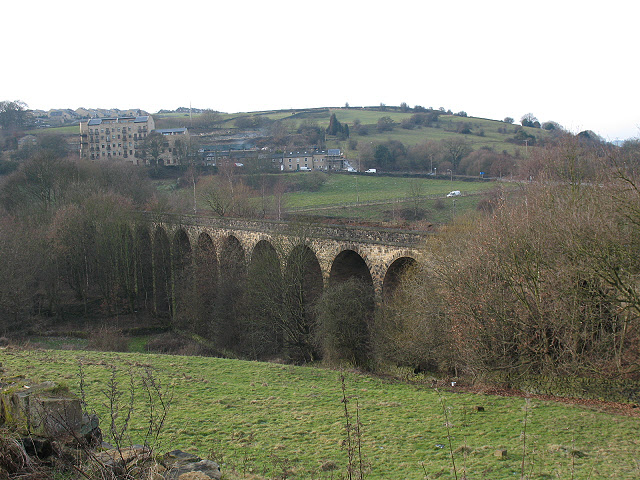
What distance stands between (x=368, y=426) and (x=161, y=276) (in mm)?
28575

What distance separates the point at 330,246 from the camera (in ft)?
76.7

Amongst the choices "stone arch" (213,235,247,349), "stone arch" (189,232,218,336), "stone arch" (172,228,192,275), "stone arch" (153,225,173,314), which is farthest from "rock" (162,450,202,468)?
→ "stone arch" (153,225,173,314)

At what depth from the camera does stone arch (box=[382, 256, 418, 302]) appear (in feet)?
65.7

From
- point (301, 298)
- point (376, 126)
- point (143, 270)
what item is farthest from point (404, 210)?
point (376, 126)

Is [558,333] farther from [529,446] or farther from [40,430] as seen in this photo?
[40,430]

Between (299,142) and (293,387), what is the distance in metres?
80.7

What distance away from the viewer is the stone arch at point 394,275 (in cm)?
2002

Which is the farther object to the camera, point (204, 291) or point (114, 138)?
point (114, 138)

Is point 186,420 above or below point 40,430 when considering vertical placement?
below

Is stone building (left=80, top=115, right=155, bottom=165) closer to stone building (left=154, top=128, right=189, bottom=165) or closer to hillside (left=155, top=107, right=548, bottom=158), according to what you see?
stone building (left=154, top=128, right=189, bottom=165)

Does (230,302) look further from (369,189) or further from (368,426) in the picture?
(369,189)

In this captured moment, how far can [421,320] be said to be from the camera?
1599 centimetres

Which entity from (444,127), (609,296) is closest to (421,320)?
(609,296)

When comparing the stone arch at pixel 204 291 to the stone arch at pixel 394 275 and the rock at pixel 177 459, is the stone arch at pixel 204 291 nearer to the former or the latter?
the stone arch at pixel 394 275
